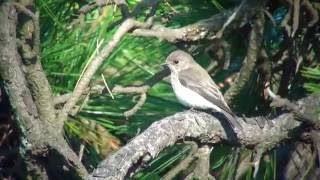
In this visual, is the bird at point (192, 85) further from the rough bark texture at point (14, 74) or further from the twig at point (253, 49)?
the rough bark texture at point (14, 74)

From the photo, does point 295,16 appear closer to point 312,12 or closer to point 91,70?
point 312,12

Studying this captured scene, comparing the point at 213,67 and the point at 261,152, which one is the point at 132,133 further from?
the point at 261,152

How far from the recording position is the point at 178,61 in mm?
4371

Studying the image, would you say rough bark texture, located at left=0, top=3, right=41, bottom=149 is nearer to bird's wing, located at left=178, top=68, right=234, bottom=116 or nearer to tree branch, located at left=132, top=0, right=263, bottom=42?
tree branch, located at left=132, top=0, right=263, bottom=42

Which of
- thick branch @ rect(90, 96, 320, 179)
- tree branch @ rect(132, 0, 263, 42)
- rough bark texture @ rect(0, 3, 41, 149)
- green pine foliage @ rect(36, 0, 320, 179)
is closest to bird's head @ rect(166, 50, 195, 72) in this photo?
green pine foliage @ rect(36, 0, 320, 179)

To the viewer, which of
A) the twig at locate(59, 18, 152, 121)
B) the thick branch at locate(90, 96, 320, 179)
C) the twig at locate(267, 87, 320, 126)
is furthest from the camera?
the twig at locate(59, 18, 152, 121)

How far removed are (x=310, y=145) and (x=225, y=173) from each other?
1.34ft

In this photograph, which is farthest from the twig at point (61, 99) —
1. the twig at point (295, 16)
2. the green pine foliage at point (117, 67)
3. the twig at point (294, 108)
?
the twig at point (295, 16)

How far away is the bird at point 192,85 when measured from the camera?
153 inches

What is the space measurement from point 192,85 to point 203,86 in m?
0.31

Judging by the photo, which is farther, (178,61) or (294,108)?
(178,61)

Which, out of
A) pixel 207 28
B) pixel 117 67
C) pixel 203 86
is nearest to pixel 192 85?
pixel 203 86

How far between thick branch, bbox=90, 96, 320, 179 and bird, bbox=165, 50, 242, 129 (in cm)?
36

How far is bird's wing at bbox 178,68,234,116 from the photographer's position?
3.78 metres
